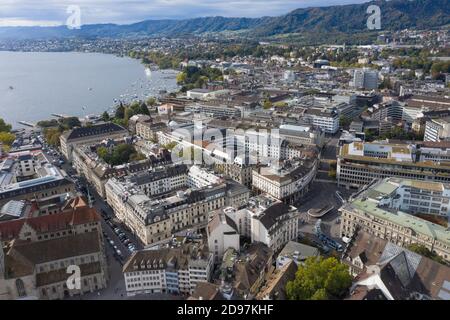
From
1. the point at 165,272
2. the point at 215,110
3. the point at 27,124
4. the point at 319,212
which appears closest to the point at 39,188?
the point at 165,272

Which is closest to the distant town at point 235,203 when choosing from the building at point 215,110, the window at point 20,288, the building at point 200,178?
the window at point 20,288

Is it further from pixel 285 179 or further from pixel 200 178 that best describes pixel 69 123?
pixel 285 179

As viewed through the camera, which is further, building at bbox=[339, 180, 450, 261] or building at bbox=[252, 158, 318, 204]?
building at bbox=[252, 158, 318, 204]

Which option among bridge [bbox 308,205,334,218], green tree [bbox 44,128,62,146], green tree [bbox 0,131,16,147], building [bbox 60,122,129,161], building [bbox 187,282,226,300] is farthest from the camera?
green tree [bbox 44,128,62,146]

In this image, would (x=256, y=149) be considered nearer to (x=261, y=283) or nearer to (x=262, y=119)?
(x=262, y=119)

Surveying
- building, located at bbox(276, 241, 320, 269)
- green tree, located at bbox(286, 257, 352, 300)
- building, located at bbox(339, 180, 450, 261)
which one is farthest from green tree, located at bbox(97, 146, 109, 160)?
green tree, located at bbox(286, 257, 352, 300)

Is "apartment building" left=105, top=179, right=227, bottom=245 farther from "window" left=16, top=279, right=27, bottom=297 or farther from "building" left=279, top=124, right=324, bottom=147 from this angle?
"building" left=279, top=124, right=324, bottom=147

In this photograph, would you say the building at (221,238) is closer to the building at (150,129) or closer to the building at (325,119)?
the building at (150,129)
